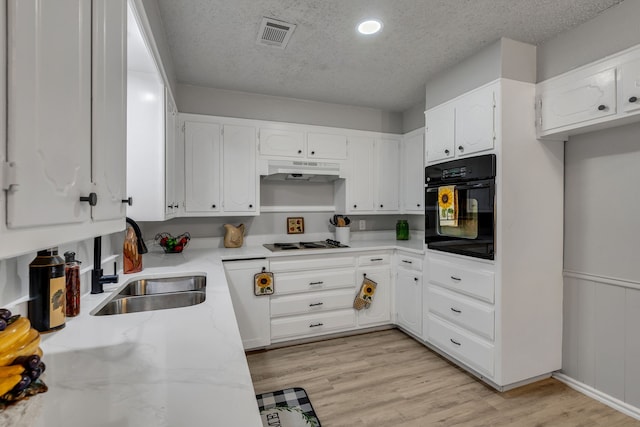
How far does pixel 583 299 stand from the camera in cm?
224

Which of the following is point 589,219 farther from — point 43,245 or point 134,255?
point 134,255

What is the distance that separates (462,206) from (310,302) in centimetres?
164

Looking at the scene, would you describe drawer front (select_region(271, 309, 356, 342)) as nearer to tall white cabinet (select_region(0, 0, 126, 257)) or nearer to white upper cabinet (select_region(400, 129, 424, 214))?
white upper cabinet (select_region(400, 129, 424, 214))

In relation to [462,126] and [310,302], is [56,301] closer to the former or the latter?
[310,302]

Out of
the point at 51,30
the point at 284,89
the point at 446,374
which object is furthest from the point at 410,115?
the point at 51,30

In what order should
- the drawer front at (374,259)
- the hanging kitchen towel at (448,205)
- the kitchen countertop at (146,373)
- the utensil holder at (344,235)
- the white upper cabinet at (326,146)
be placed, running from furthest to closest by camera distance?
the utensil holder at (344,235) < the white upper cabinet at (326,146) < the drawer front at (374,259) < the hanging kitchen towel at (448,205) < the kitchen countertop at (146,373)

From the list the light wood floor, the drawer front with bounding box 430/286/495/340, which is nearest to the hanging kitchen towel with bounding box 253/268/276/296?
the light wood floor

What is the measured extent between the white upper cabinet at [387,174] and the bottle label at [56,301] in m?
3.03

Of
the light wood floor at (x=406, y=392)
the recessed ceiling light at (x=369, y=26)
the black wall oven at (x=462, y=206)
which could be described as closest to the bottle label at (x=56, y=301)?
the light wood floor at (x=406, y=392)

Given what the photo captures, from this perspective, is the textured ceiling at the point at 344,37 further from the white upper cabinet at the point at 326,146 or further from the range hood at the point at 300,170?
the range hood at the point at 300,170

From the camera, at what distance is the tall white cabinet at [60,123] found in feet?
1.60

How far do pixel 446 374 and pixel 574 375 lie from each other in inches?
35.5

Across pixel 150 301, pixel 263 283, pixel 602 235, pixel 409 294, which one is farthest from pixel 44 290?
pixel 602 235

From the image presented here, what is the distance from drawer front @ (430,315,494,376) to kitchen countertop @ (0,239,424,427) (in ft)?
6.40
